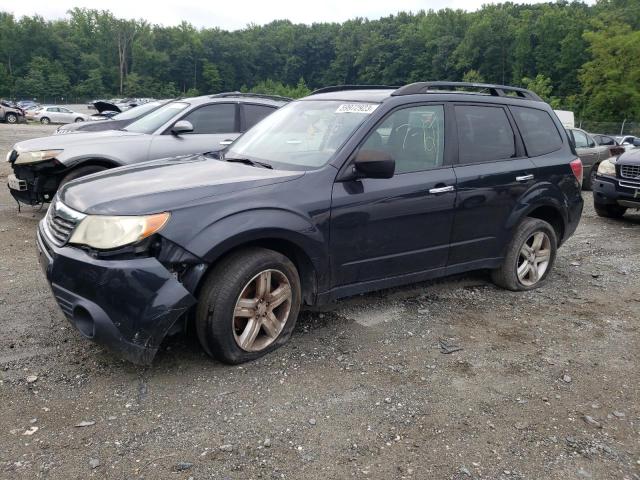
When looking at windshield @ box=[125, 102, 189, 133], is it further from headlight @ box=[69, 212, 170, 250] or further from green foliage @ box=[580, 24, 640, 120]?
green foliage @ box=[580, 24, 640, 120]

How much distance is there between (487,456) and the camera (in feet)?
9.16

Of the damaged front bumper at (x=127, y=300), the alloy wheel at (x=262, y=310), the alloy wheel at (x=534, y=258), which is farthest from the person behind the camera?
the alloy wheel at (x=534, y=258)

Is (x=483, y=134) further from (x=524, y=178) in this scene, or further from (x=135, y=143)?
(x=135, y=143)

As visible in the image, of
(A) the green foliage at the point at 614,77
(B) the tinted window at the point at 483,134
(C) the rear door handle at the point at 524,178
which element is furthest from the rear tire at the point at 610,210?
(A) the green foliage at the point at 614,77

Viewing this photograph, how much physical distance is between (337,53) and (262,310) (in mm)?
127406

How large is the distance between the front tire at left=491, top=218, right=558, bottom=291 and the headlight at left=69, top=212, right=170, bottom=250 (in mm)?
3284

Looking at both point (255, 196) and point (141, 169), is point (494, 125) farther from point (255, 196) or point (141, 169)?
point (141, 169)

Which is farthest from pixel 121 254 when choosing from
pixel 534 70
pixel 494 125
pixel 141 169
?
pixel 534 70

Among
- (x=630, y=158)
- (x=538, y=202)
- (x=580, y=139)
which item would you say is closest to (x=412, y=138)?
(x=538, y=202)

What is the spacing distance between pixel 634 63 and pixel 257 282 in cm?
6018

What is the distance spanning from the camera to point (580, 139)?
13594 mm

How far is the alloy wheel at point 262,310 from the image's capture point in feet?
11.4

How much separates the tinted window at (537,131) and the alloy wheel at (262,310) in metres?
2.89

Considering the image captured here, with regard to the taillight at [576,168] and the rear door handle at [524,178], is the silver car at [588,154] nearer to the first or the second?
the taillight at [576,168]
